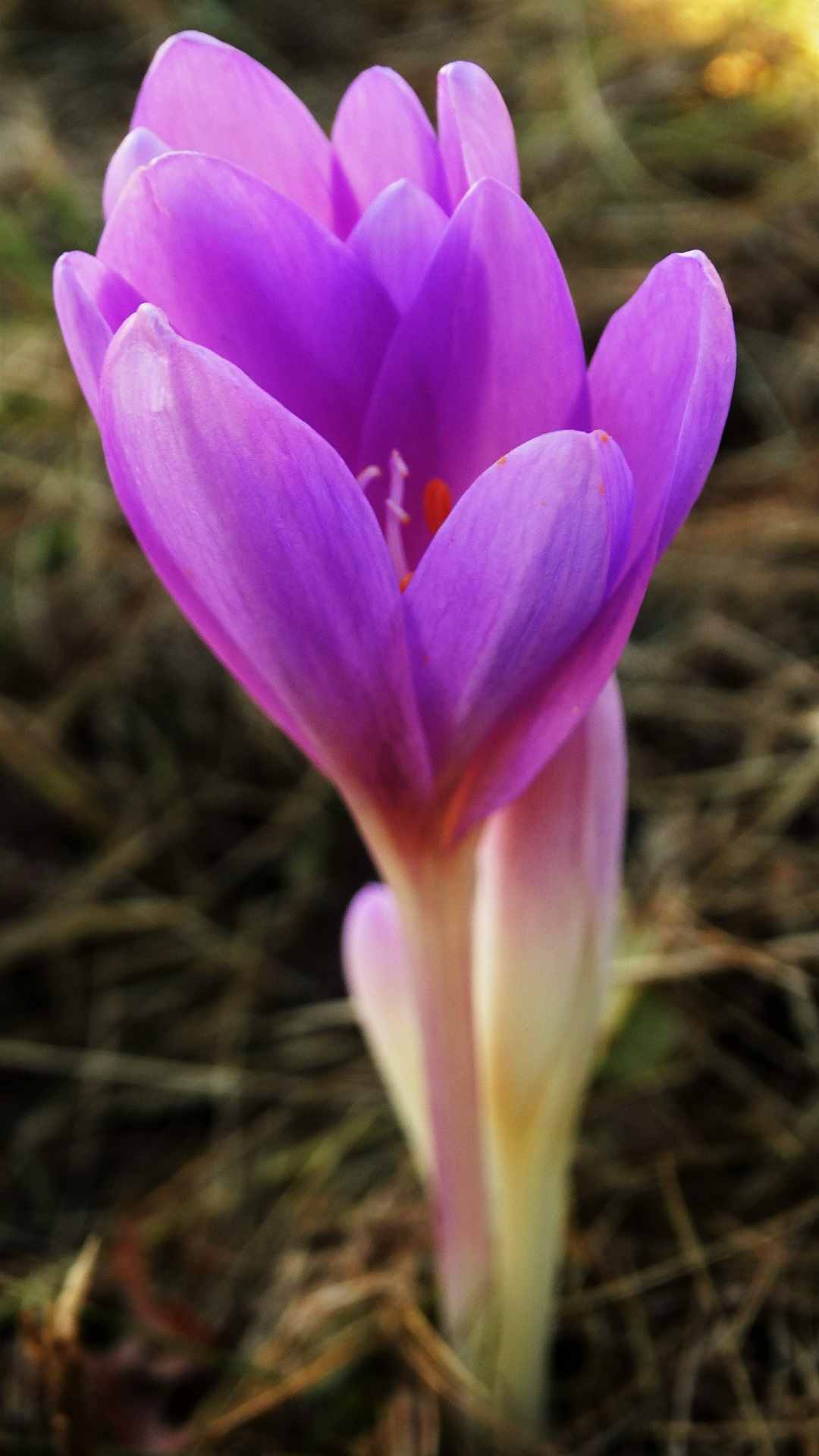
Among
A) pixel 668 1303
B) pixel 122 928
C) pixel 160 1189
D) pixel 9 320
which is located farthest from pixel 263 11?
pixel 668 1303

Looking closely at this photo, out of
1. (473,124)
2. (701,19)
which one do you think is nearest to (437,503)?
(473,124)

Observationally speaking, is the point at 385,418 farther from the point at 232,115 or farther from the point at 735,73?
the point at 735,73

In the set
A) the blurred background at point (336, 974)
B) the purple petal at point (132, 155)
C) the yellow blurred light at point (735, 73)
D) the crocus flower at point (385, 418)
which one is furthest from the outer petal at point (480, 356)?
the yellow blurred light at point (735, 73)

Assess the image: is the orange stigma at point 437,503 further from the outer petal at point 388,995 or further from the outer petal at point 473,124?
the outer petal at point 388,995

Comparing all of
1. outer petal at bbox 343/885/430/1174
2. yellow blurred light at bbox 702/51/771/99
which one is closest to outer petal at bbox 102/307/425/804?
outer petal at bbox 343/885/430/1174

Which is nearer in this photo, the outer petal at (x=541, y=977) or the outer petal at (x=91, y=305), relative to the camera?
the outer petal at (x=91, y=305)

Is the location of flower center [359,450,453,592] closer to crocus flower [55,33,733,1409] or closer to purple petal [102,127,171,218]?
crocus flower [55,33,733,1409]

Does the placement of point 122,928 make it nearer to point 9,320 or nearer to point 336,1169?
point 336,1169
